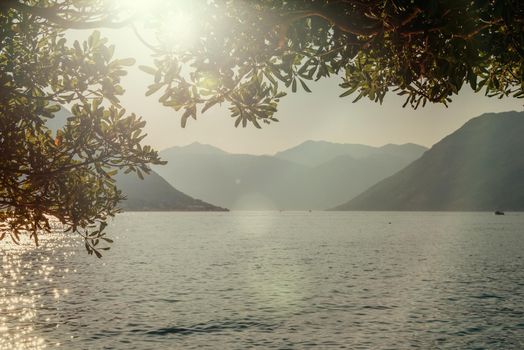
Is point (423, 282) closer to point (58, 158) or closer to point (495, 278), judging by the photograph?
point (495, 278)

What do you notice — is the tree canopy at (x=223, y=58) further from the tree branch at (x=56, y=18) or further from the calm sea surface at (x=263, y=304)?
the calm sea surface at (x=263, y=304)

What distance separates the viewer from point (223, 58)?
6.65 m

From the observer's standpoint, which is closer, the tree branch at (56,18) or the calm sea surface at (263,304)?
the tree branch at (56,18)

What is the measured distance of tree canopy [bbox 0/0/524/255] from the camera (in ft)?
21.1

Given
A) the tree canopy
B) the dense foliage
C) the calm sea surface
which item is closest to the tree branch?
the tree canopy

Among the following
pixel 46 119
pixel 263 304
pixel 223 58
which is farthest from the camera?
pixel 263 304

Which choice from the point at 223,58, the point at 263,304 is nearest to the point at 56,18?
the point at 223,58

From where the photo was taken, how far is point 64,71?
33.9ft

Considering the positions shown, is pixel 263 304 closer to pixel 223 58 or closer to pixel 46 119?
pixel 46 119

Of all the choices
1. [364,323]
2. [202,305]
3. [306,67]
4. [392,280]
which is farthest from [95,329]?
[392,280]

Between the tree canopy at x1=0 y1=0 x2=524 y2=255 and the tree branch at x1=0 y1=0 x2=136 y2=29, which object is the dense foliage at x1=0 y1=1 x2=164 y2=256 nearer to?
the tree canopy at x1=0 y1=0 x2=524 y2=255

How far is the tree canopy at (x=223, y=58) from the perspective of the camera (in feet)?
21.1

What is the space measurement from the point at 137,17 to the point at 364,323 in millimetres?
37150

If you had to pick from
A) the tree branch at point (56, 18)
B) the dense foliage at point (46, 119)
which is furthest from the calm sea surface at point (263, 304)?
the tree branch at point (56, 18)
